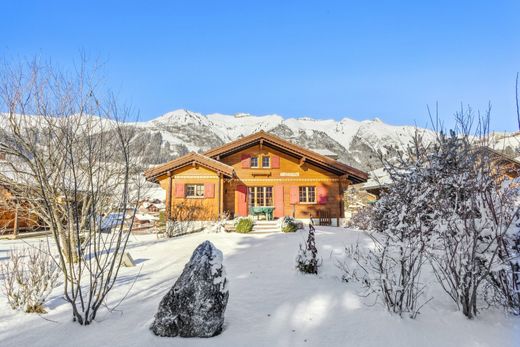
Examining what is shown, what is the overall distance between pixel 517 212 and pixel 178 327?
421 cm

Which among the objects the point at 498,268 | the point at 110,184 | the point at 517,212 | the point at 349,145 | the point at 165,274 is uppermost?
the point at 349,145

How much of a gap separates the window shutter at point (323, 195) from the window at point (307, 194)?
0.33 meters

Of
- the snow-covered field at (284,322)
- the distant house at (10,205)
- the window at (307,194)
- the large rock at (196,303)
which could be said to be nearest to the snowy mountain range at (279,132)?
the window at (307,194)

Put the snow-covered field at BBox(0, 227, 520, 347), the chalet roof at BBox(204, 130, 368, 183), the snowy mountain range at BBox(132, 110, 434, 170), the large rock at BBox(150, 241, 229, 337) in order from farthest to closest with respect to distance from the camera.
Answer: the snowy mountain range at BBox(132, 110, 434, 170) → the chalet roof at BBox(204, 130, 368, 183) → the large rock at BBox(150, 241, 229, 337) → the snow-covered field at BBox(0, 227, 520, 347)

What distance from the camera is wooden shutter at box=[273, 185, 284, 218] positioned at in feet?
56.6

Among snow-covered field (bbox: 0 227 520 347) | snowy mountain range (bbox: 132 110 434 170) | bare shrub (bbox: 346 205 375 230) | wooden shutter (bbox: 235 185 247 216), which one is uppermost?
snowy mountain range (bbox: 132 110 434 170)

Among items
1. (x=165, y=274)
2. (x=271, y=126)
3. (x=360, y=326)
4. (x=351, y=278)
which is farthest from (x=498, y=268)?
(x=271, y=126)

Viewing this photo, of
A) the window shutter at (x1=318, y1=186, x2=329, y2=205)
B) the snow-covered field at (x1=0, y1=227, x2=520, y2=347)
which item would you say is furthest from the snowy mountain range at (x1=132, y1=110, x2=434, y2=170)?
the snow-covered field at (x1=0, y1=227, x2=520, y2=347)

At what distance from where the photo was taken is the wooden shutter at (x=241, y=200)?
17.2 m

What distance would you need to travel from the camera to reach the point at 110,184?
24.9 feet

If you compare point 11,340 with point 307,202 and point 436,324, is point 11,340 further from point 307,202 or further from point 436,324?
point 307,202

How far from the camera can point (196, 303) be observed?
140 inches

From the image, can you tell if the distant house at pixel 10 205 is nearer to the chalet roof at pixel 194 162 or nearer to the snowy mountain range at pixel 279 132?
the chalet roof at pixel 194 162

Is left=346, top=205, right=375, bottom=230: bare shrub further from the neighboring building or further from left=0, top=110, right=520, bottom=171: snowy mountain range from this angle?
left=0, top=110, right=520, bottom=171: snowy mountain range
